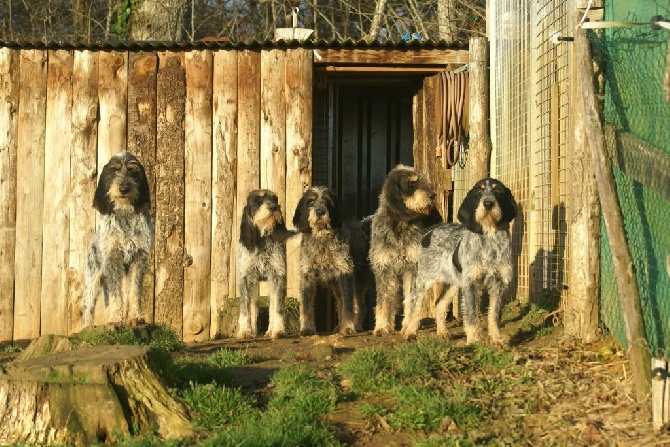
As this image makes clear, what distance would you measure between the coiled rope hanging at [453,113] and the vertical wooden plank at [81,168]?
411cm

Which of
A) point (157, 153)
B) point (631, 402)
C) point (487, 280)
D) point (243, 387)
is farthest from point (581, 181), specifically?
point (157, 153)

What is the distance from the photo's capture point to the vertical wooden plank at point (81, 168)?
1198 cm

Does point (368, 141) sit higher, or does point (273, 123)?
point (368, 141)

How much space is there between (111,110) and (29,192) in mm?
1365

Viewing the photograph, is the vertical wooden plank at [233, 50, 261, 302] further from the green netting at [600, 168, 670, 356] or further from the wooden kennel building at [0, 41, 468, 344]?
the green netting at [600, 168, 670, 356]

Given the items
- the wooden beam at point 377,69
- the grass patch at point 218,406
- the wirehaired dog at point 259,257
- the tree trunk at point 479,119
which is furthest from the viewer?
the wooden beam at point 377,69

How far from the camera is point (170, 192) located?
473 inches

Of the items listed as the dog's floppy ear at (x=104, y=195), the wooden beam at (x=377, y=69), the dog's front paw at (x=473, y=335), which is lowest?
the dog's front paw at (x=473, y=335)

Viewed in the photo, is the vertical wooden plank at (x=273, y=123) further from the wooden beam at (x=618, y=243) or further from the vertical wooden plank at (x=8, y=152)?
the wooden beam at (x=618, y=243)

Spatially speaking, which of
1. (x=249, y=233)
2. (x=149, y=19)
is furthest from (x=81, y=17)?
(x=249, y=233)

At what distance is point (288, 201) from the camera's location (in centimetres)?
1197

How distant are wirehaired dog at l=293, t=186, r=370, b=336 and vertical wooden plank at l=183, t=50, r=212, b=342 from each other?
5.32 feet

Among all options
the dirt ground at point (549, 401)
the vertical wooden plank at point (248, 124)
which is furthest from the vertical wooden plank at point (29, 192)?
the dirt ground at point (549, 401)

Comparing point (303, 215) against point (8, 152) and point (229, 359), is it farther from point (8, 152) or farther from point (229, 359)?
point (8, 152)
